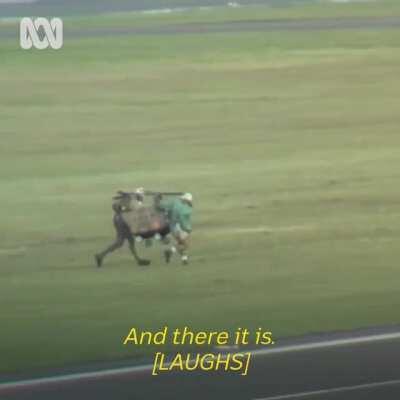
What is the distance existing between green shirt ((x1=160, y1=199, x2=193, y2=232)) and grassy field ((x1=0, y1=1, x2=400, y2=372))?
7 centimetres

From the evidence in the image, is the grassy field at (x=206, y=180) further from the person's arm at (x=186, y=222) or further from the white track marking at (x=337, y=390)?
the white track marking at (x=337, y=390)

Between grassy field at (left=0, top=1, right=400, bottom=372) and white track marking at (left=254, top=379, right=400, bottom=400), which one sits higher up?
grassy field at (left=0, top=1, right=400, bottom=372)

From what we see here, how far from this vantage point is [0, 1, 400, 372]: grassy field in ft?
32.9

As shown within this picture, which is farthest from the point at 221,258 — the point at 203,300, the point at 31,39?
the point at 31,39

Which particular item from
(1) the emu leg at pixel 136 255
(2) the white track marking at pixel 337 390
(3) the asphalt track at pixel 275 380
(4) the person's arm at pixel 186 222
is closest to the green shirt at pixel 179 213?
(4) the person's arm at pixel 186 222

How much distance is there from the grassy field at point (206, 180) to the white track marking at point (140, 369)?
23 centimetres

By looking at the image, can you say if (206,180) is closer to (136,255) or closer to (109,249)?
(136,255)

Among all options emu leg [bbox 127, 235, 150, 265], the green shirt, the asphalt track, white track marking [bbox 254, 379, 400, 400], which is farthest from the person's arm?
white track marking [bbox 254, 379, 400, 400]

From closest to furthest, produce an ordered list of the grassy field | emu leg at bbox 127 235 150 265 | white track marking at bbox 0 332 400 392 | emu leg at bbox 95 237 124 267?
white track marking at bbox 0 332 400 392
the grassy field
emu leg at bbox 95 237 124 267
emu leg at bbox 127 235 150 265

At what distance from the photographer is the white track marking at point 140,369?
9297 millimetres

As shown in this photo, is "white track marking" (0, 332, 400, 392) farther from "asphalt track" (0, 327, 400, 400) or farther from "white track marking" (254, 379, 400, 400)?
"white track marking" (254, 379, 400, 400)

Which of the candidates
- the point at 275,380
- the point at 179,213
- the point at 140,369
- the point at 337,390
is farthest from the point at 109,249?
the point at 337,390

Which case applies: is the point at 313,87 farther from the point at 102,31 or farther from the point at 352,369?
the point at 352,369

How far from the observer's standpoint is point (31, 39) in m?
9.91
